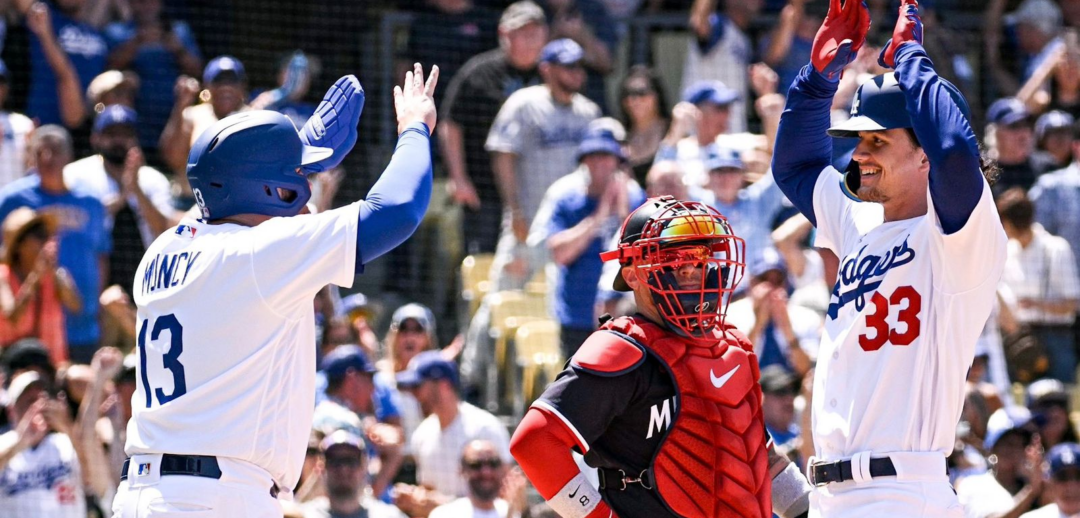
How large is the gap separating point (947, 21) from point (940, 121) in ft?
25.5

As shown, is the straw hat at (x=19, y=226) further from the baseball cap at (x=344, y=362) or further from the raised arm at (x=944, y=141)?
the raised arm at (x=944, y=141)

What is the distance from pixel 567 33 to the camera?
9562 millimetres

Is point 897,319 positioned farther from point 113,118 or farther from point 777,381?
point 113,118

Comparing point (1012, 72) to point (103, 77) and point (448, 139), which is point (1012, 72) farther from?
point (103, 77)

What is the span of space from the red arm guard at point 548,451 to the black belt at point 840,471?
528 millimetres

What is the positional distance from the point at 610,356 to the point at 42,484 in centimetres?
420

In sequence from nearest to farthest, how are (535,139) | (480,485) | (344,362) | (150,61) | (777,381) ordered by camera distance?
(480,485) → (777,381) → (344,362) → (535,139) → (150,61)

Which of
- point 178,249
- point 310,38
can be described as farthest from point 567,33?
point 178,249

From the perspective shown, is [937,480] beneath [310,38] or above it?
beneath

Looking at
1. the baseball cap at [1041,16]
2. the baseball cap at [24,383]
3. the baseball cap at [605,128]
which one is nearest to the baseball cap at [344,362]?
the baseball cap at [24,383]

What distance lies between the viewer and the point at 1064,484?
253 inches

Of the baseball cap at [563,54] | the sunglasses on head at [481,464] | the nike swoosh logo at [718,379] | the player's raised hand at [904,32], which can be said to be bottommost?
the sunglasses on head at [481,464]

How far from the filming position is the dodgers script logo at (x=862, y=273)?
11.7 ft

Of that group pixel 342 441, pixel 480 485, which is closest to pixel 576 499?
pixel 342 441
